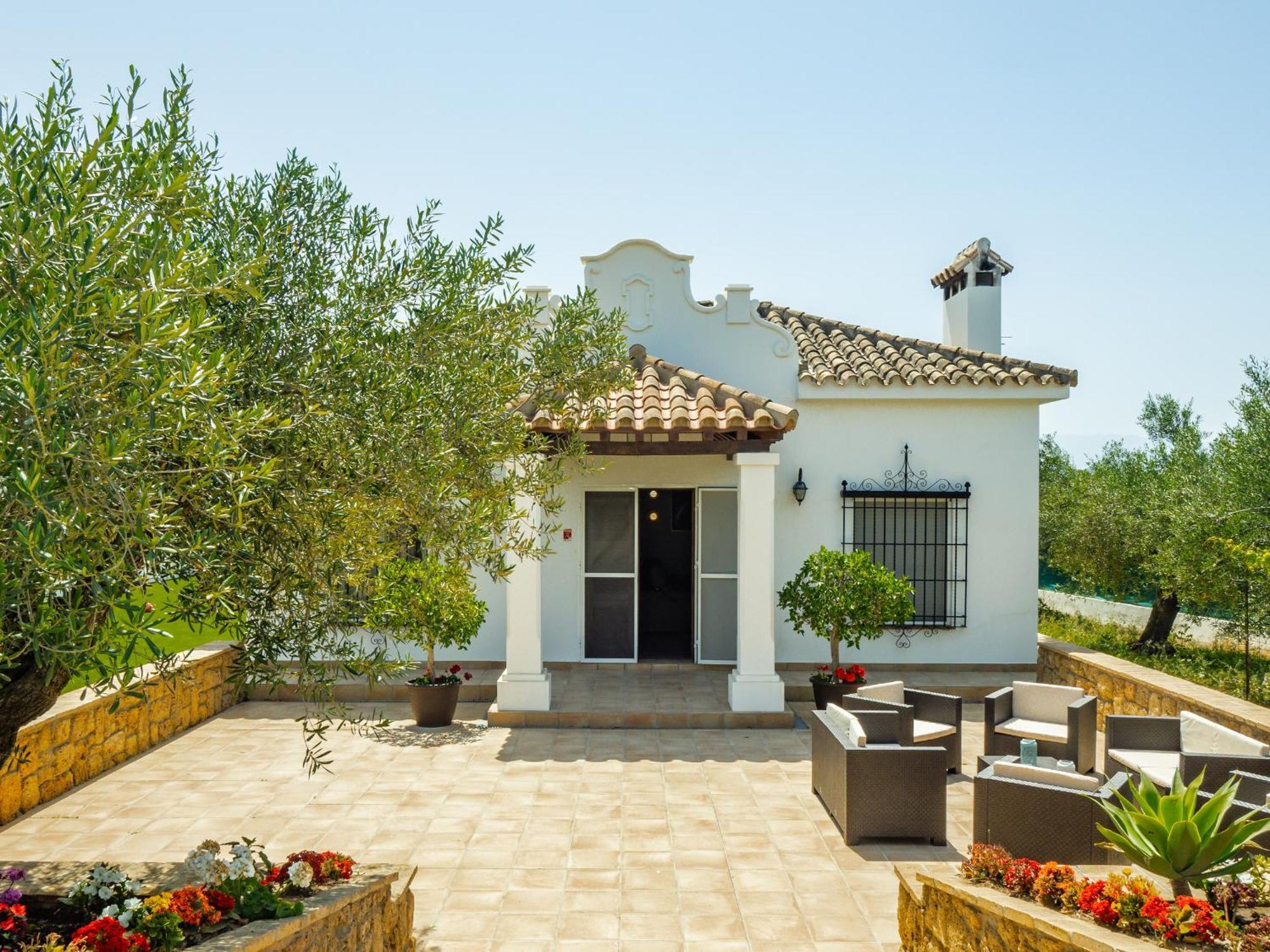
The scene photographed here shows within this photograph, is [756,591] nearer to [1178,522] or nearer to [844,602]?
[844,602]

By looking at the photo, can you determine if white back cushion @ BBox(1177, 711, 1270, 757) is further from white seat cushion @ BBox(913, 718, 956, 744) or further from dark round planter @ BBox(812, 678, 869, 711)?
dark round planter @ BBox(812, 678, 869, 711)

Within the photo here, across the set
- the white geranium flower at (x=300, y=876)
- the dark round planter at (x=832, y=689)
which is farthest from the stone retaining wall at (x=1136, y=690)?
the white geranium flower at (x=300, y=876)

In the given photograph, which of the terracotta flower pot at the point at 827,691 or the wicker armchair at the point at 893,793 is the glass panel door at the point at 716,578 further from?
the wicker armchair at the point at 893,793

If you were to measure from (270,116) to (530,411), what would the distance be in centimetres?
446

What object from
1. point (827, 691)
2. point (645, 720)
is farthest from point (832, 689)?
point (645, 720)

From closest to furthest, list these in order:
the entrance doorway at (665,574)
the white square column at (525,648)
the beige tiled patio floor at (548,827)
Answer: the beige tiled patio floor at (548,827)
the white square column at (525,648)
the entrance doorway at (665,574)

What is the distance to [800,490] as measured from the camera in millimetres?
12242

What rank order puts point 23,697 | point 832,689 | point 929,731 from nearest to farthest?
point 23,697
point 929,731
point 832,689

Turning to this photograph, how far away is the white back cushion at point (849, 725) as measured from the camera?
7.21 metres

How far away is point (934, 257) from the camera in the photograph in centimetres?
1614

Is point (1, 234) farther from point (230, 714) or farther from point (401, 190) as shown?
point (230, 714)

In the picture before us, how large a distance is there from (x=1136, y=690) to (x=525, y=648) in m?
6.43

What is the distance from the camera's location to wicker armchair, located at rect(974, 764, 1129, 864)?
6332 millimetres

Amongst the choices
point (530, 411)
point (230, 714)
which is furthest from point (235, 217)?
point (230, 714)
